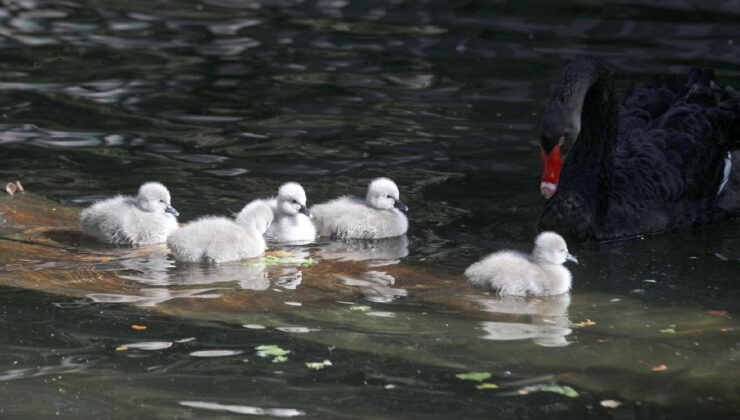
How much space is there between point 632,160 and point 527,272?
237cm

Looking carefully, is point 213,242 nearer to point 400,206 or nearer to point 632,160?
point 400,206

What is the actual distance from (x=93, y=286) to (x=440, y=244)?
2.17 metres

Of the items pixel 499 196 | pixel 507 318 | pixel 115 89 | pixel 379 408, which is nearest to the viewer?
pixel 379 408

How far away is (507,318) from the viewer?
227 inches

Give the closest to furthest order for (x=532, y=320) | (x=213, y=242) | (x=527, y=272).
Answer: (x=532, y=320) < (x=527, y=272) < (x=213, y=242)

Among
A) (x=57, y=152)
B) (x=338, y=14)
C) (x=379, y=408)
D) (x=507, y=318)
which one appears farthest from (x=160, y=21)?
(x=379, y=408)

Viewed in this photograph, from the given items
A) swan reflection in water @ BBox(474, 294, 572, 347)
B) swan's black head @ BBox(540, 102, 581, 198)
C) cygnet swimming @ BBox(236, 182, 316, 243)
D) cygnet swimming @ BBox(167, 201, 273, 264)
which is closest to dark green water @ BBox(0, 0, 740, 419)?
swan reflection in water @ BBox(474, 294, 572, 347)

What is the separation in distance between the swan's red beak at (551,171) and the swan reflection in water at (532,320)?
1.14 m

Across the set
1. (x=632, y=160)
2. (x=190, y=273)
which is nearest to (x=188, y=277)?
(x=190, y=273)

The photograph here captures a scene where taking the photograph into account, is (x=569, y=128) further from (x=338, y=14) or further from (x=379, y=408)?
(x=338, y=14)

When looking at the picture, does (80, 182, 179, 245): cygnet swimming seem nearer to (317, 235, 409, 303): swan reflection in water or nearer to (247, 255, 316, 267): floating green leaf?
(247, 255, 316, 267): floating green leaf

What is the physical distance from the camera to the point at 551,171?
7.22m

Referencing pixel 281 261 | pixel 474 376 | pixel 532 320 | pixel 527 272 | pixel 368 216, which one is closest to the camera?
pixel 474 376

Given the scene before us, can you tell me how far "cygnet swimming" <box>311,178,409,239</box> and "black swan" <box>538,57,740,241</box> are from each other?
0.93 m
